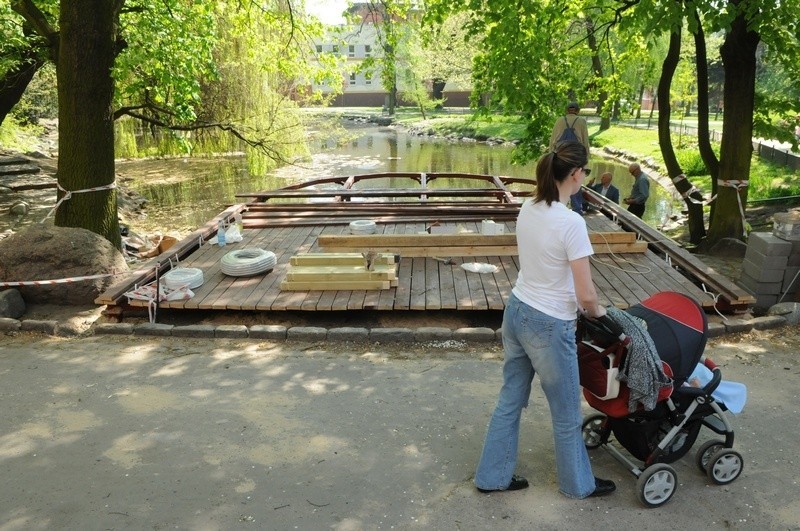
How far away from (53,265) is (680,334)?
674 centimetres

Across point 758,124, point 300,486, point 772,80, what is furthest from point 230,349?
point 772,80

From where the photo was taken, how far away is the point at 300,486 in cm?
388

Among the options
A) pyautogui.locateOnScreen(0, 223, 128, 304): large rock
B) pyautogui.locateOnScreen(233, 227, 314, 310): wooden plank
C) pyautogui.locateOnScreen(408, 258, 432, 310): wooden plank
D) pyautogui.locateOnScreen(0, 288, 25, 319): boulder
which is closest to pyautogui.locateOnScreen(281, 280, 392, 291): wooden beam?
pyautogui.locateOnScreen(233, 227, 314, 310): wooden plank

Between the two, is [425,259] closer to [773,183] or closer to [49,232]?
[49,232]

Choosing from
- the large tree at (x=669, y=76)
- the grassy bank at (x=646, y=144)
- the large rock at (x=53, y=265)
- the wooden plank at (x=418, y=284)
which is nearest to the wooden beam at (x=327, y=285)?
the wooden plank at (x=418, y=284)

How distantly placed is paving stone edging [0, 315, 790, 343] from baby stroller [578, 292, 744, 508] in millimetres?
2447

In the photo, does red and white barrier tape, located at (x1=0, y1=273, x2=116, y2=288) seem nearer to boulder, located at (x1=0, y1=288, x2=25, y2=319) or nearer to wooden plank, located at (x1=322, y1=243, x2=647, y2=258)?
boulder, located at (x1=0, y1=288, x2=25, y2=319)

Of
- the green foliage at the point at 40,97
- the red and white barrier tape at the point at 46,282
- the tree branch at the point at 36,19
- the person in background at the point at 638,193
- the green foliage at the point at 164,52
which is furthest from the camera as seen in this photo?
the green foliage at the point at 40,97

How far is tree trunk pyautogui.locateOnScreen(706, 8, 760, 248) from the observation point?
9414 millimetres

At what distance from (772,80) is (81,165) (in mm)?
39180

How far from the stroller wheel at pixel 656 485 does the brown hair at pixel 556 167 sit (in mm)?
1698

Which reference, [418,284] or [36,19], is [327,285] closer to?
Answer: [418,284]

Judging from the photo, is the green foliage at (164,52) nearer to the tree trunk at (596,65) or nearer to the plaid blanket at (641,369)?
the tree trunk at (596,65)

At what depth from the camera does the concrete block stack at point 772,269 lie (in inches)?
262
